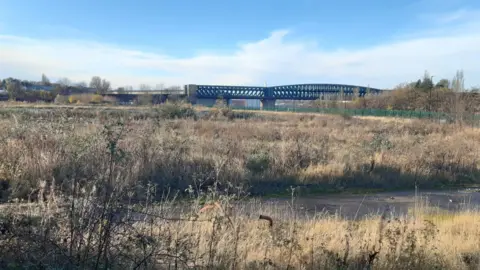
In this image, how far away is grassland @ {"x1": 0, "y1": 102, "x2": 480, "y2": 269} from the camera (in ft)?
12.9

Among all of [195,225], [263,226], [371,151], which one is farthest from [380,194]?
[195,225]

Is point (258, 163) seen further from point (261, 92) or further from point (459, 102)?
point (261, 92)

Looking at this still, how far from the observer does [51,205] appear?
16.1ft

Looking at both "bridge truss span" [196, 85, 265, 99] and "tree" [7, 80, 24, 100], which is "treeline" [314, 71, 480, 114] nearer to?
"bridge truss span" [196, 85, 265, 99]

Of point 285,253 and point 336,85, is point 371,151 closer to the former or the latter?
point 285,253

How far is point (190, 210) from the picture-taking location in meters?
6.36

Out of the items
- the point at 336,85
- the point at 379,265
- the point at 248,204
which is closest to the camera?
the point at 379,265

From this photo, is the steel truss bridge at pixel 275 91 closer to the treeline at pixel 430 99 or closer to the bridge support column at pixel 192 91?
the bridge support column at pixel 192 91

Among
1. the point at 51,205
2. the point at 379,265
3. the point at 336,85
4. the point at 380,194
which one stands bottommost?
the point at 380,194

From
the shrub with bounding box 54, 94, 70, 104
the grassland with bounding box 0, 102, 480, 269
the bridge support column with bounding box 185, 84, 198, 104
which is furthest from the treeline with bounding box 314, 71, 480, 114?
the shrub with bounding box 54, 94, 70, 104

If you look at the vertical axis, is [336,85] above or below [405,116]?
above

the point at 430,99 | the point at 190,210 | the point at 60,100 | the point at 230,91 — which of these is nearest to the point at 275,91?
the point at 230,91

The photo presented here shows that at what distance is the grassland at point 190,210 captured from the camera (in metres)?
3.93

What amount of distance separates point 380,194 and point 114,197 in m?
8.63
